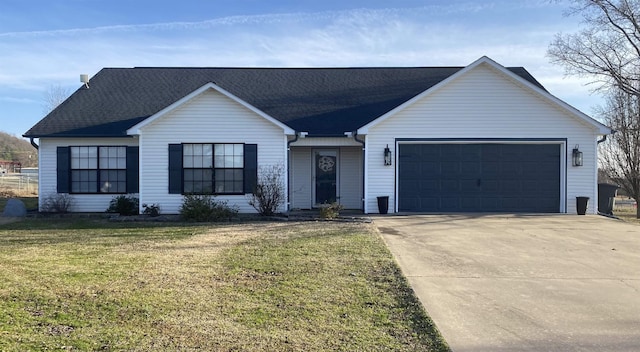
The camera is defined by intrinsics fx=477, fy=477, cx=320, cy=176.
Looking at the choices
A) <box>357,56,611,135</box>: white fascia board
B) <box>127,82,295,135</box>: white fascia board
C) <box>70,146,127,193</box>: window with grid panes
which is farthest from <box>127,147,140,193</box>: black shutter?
<box>357,56,611,135</box>: white fascia board

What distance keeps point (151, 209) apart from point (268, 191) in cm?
371

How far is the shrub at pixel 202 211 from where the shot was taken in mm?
13680

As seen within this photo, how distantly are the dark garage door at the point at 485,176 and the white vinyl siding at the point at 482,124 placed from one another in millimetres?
344

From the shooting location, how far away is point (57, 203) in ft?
51.0

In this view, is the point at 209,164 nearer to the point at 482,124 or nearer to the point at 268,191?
the point at 268,191

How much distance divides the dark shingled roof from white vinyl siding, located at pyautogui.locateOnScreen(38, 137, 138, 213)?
32 centimetres

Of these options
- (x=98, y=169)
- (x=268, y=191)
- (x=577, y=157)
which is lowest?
(x=268, y=191)

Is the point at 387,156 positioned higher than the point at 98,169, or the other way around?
the point at 387,156

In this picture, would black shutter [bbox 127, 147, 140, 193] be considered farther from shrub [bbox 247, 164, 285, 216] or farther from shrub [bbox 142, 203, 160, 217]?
shrub [bbox 247, 164, 285, 216]

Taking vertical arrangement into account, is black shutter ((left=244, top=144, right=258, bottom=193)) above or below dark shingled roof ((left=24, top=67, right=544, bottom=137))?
below

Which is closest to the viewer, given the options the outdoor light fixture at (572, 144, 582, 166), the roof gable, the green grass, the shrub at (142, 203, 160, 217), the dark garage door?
the green grass

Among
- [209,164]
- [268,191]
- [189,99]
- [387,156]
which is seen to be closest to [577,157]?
[387,156]

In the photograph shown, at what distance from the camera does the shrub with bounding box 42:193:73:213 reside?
610 inches

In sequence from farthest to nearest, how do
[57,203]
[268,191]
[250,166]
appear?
[57,203] < [250,166] < [268,191]
